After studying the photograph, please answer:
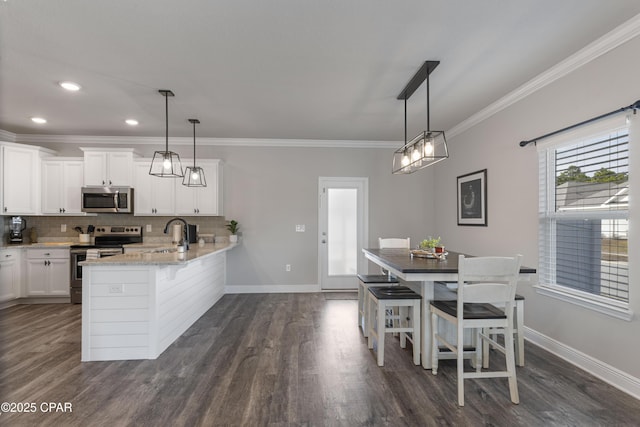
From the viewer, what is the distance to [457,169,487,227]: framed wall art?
3973 mm

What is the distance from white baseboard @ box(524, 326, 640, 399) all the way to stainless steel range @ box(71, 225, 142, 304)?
216 inches

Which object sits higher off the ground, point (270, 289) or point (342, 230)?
point (342, 230)

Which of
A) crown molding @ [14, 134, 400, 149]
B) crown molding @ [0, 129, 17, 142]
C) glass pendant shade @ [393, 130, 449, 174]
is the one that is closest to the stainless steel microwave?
crown molding @ [14, 134, 400, 149]

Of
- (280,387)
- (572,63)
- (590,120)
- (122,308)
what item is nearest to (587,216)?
(590,120)

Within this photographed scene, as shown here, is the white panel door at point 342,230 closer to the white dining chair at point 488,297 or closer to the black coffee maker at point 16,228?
the white dining chair at point 488,297

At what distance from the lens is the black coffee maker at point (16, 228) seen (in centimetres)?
472

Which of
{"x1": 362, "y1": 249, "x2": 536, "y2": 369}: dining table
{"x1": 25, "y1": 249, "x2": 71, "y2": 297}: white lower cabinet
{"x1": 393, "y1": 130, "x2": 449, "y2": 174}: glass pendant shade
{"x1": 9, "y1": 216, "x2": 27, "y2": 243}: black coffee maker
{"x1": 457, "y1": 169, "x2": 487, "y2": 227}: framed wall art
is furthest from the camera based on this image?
{"x1": 9, "y1": 216, "x2": 27, "y2": 243}: black coffee maker

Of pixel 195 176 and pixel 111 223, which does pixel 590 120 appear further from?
pixel 111 223

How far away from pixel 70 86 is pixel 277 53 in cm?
227

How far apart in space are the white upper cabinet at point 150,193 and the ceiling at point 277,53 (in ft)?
3.36

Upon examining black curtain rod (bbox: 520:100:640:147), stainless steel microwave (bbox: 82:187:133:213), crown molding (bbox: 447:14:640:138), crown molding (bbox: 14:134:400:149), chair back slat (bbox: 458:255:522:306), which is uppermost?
crown molding (bbox: 447:14:640:138)

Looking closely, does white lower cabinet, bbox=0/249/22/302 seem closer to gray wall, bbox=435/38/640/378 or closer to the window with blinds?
gray wall, bbox=435/38/640/378

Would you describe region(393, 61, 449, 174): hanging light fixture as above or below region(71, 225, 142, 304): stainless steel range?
above

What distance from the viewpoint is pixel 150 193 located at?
16.0 feet
